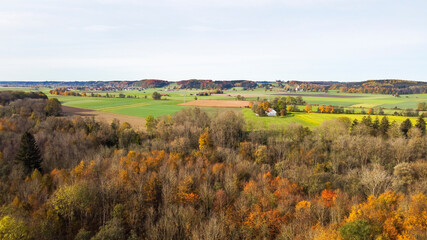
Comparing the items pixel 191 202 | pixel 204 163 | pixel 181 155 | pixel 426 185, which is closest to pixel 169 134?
pixel 181 155

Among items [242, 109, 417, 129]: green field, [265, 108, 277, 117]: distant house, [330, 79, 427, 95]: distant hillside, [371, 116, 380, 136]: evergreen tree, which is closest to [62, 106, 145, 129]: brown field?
[242, 109, 417, 129]: green field

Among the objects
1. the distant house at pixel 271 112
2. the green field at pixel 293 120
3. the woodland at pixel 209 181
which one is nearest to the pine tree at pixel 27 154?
the woodland at pixel 209 181

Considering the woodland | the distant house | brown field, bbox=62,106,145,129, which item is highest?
the distant house

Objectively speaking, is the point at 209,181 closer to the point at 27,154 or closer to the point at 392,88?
the point at 27,154

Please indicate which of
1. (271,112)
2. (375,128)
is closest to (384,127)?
(375,128)

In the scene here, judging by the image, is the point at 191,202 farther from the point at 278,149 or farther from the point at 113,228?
the point at 278,149

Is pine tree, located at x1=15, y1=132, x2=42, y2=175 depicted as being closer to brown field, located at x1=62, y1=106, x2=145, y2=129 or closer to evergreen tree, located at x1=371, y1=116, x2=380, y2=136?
brown field, located at x1=62, y1=106, x2=145, y2=129

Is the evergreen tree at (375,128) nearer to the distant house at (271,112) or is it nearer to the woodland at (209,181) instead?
the woodland at (209,181)

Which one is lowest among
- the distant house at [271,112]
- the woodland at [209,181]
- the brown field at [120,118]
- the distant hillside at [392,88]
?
the woodland at [209,181]
